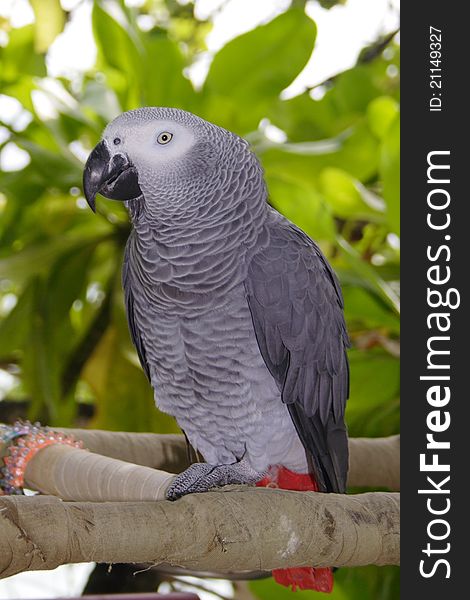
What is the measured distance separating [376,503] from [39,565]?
11.5 inches

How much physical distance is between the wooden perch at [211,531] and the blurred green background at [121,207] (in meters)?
0.50

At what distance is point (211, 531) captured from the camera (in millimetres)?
523

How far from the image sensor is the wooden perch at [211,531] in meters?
0.46

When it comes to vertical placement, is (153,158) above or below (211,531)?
above

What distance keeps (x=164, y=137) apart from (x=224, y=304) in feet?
0.52

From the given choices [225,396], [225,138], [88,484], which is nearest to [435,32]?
[225,138]

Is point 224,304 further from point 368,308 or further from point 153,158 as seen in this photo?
point 368,308

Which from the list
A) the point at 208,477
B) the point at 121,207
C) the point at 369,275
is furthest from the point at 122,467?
the point at 121,207

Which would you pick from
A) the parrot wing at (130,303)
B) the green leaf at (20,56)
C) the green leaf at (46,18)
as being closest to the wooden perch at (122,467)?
the parrot wing at (130,303)

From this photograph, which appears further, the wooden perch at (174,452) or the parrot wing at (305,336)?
the wooden perch at (174,452)

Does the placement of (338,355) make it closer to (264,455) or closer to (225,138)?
(264,455)

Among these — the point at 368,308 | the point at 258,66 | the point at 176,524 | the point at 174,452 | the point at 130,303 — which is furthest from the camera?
the point at 258,66

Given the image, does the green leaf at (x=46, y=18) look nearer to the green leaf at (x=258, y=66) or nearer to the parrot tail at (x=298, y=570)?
the green leaf at (x=258, y=66)

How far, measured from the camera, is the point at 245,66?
4.05 ft
